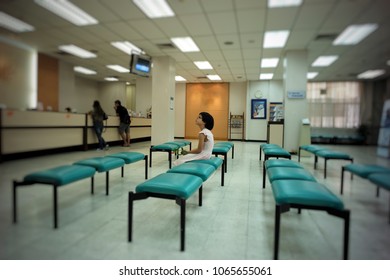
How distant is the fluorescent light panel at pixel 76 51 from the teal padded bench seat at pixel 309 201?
127 cm

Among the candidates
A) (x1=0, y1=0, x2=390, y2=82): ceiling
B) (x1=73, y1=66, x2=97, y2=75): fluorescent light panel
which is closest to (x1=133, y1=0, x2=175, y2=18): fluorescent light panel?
(x1=0, y1=0, x2=390, y2=82): ceiling

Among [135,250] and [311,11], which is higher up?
[311,11]

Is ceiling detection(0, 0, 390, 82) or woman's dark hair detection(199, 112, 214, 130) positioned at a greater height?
ceiling detection(0, 0, 390, 82)

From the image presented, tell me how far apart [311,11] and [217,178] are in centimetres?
295

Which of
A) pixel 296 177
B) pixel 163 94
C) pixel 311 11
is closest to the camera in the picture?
pixel 311 11

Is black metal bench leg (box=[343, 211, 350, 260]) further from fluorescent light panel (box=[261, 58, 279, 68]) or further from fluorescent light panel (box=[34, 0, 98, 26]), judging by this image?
fluorescent light panel (box=[34, 0, 98, 26])

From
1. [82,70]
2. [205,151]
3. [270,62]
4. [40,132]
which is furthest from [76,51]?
[205,151]

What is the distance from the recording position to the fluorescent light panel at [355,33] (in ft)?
2.91

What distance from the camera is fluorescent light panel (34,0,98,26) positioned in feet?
2.86

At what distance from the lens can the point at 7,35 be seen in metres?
0.94

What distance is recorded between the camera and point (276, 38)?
1048 mm

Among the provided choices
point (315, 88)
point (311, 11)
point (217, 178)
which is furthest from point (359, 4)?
point (217, 178)

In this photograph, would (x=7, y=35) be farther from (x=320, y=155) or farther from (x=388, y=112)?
(x=388, y=112)

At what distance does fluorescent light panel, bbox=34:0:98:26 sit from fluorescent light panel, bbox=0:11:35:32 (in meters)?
0.12
